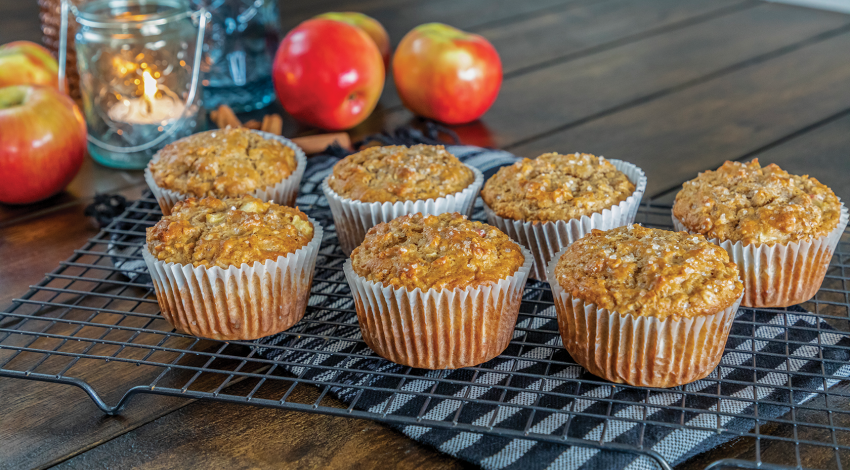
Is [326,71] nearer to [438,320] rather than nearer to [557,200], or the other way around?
[557,200]

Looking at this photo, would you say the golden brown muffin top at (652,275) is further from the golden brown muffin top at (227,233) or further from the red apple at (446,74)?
the red apple at (446,74)

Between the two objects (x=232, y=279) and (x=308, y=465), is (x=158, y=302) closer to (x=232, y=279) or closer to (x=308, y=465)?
(x=232, y=279)

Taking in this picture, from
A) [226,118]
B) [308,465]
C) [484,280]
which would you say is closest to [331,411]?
[308,465]

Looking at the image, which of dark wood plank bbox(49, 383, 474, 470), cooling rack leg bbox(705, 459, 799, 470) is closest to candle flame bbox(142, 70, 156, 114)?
dark wood plank bbox(49, 383, 474, 470)

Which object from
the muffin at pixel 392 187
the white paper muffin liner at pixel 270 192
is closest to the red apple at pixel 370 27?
the white paper muffin liner at pixel 270 192

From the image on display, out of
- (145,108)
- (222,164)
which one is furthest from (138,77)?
(222,164)

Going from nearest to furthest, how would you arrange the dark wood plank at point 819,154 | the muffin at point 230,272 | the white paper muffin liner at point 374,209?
1. the muffin at point 230,272
2. the white paper muffin liner at point 374,209
3. the dark wood plank at point 819,154

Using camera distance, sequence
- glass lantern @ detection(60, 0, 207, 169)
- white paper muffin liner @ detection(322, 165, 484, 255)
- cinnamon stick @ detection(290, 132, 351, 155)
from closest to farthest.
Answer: white paper muffin liner @ detection(322, 165, 484, 255) → glass lantern @ detection(60, 0, 207, 169) → cinnamon stick @ detection(290, 132, 351, 155)

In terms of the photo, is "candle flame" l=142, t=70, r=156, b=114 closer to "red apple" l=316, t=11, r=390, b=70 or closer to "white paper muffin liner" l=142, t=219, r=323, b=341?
"red apple" l=316, t=11, r=390, b=70
